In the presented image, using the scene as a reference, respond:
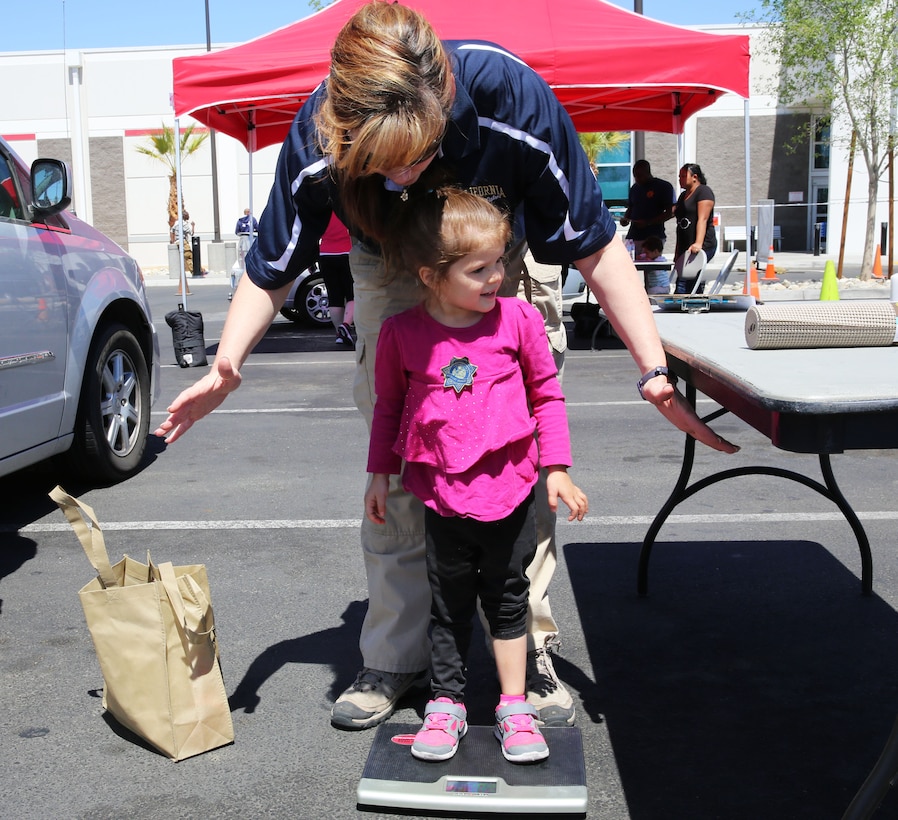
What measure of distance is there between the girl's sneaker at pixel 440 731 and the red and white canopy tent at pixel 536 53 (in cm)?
753

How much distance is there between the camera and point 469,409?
237cm

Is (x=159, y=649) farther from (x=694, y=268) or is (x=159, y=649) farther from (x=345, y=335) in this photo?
(x=694, y=268)

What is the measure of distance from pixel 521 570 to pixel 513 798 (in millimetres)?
531

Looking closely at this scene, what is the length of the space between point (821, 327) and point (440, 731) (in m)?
1.33

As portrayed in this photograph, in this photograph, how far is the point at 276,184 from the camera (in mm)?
2525

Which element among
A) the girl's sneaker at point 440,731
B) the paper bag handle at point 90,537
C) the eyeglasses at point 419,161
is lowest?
the girl's sneaker at point 440,731

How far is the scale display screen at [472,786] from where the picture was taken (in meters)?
2.32

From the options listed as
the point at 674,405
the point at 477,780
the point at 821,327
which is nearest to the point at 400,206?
the point at 674,405

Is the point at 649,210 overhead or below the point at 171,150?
below

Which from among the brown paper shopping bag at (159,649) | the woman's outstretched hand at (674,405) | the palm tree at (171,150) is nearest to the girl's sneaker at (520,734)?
the brown paper shopping bag at (159,649)

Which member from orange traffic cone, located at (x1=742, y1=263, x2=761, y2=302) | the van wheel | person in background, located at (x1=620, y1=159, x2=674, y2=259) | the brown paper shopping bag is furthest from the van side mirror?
person in background, located at (x1=620, y1=159, x2=674, y2=259)

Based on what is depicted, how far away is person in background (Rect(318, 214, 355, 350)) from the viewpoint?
345 inches

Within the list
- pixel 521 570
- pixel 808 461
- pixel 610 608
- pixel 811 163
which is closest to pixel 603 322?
pixel 808 461

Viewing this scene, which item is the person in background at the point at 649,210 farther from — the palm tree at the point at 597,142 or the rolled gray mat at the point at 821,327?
the palm tree at the point at 597,142
